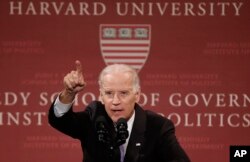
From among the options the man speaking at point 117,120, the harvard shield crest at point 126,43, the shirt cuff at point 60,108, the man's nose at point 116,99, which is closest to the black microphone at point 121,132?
the man speaking at point 117,120

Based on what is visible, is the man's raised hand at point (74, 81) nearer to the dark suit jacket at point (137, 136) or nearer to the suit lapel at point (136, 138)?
the dark suit jacket at point (137, 136)

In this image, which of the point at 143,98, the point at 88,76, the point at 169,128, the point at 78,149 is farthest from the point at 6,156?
the point at 169,128

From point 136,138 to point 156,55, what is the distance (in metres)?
2.00

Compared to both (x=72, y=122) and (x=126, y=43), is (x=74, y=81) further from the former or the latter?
(x=126, y=43)

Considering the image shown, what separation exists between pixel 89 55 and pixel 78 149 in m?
0.70

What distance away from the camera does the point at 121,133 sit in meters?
1.72

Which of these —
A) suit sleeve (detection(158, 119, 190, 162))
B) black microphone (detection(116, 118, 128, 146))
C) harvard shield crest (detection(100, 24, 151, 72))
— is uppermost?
harvard shield crest (detection(100, 24, 151, 72))

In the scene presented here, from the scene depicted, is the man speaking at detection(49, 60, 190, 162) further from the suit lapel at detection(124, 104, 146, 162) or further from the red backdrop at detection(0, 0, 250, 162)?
the red backdrop at detection(0, 0, 250, 162)

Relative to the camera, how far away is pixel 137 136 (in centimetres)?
208

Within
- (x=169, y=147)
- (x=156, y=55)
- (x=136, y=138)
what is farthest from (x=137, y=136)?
(x=156, y=55)

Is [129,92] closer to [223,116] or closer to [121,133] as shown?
[121,133]

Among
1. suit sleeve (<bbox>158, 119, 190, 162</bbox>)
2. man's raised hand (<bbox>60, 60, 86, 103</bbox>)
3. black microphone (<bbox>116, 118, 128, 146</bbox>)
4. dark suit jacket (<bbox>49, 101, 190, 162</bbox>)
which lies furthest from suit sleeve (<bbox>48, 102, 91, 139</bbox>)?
black microphone (<bbox>116, 118, 128, 146</bbox>)

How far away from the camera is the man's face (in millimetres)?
1980

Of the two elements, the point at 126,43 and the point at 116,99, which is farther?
the point at 126,43
